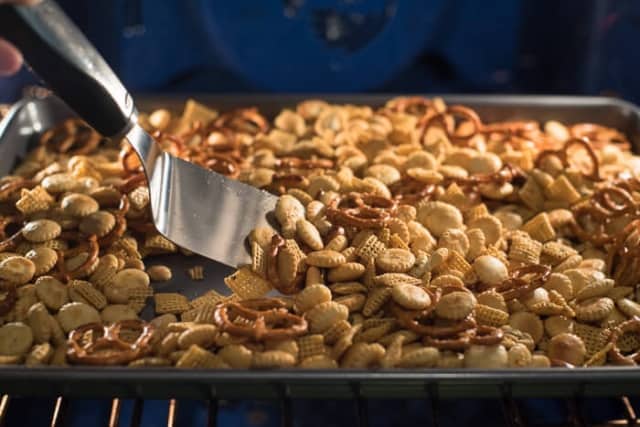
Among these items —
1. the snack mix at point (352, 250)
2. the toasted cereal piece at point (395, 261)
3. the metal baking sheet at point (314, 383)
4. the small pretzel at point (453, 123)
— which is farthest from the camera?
the small pretzel at point (453, 123)

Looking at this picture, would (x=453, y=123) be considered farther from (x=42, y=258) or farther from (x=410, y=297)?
(x=42, y=258)

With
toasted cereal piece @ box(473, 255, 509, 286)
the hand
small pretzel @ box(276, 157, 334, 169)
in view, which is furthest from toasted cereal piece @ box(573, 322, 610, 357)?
the hand

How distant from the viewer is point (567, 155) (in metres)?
1.38

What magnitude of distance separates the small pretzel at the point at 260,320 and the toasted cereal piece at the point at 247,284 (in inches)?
2.0

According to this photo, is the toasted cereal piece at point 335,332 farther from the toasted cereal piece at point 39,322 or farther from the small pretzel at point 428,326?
the toasted cereal piece at point 39,322

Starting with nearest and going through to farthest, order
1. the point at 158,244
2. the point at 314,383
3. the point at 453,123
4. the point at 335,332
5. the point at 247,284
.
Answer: the point at 314,383 → the point at 335,332 → the point at 247,284 → the point at 158,244 → the point at 453,123

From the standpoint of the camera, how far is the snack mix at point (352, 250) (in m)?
0.96

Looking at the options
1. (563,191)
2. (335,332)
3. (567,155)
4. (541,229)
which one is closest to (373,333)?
(335,332)

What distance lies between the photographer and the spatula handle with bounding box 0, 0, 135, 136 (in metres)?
0.93

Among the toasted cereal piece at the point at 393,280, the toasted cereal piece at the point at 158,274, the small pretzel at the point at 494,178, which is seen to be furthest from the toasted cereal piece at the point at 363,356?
the small pretzel at the point at 494,178

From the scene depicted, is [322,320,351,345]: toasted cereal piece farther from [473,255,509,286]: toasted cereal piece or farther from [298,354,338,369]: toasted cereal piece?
[473,255,509,286]: toasted cereal piece

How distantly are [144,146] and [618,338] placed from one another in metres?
0.64

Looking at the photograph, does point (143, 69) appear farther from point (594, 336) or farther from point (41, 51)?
point (594, 336)

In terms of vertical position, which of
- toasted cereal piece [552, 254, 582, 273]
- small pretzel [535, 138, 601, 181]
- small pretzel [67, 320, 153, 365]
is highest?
small pretzel [535, 138, 601, 181]
